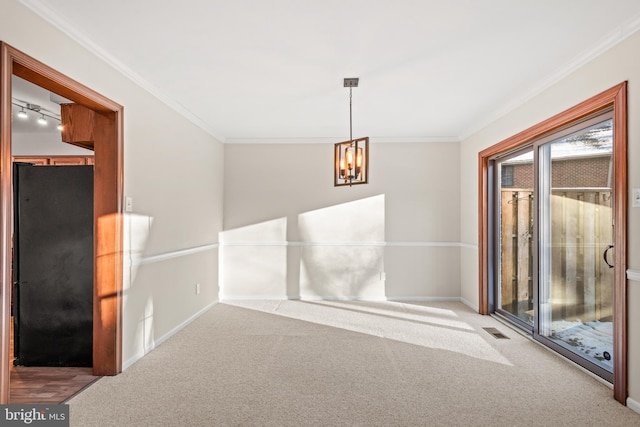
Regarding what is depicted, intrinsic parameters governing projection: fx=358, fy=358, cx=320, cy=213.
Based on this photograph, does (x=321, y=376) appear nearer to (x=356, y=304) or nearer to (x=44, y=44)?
(x=356, y=304)

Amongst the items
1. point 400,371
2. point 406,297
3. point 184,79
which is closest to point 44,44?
point 184,79

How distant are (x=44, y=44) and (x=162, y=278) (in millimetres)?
2294

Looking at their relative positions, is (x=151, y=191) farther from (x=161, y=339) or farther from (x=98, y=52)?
(x=161, y=339)

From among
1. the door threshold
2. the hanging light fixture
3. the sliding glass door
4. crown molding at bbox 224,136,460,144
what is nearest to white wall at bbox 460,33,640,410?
the sliding glass door

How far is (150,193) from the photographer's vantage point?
3.47 m

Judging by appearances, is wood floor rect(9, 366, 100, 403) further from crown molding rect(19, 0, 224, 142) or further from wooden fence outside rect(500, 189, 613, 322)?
wooden fence outside rect(500, 189, 613, 322)

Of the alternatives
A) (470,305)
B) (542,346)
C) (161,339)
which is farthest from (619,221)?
(161,339)

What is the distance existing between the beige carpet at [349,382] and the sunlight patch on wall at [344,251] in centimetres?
140

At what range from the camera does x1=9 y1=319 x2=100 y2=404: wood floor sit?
2562 mm

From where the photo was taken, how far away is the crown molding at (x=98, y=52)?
2180 millimetres

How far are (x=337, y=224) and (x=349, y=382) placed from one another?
3.13 meters

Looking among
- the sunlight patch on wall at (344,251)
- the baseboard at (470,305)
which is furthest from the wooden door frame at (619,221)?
the sunlight patch on wall at (344,251)

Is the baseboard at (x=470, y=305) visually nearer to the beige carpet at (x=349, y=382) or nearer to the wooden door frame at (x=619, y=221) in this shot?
the beige carpet at (x=349, y=382)

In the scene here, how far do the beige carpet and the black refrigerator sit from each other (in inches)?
27.1
